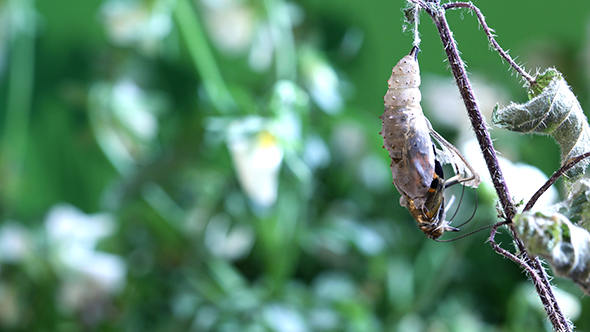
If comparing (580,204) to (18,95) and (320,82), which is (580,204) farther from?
(18,95)

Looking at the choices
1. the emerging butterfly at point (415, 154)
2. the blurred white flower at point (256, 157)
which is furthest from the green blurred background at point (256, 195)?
the emerging butterfly at point (415, 154)

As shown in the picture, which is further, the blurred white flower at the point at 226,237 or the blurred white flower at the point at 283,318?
the blurred white flower at the point at 226,237

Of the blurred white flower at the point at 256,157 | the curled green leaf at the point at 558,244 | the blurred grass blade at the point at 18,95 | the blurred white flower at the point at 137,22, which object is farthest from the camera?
the blurred grass blade at the point at 18,95

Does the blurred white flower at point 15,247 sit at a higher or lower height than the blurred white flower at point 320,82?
lower

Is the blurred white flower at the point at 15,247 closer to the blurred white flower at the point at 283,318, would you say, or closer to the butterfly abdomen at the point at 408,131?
the blurred white flower at the point at 283,318

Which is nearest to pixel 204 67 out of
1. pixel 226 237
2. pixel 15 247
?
pixel 226 237

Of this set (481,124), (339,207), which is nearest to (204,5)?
(339,207)

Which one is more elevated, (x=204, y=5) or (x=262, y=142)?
(x=204, y=5)

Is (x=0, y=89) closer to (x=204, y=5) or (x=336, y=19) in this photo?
(x=204, y=5)
